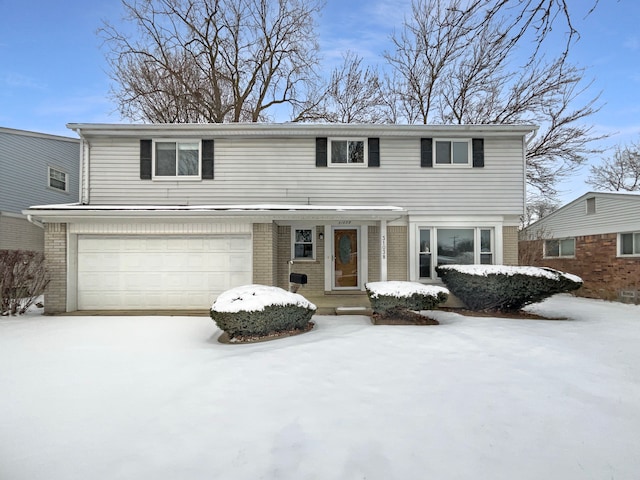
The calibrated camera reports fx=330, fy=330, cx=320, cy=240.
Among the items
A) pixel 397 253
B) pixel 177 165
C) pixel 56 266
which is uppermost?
pixel 177 165

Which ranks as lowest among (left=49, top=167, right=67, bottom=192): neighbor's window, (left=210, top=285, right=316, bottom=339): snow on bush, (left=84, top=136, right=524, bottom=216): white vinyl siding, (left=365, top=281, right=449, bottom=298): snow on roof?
(left=210, top=285, right=316, bottom=339): snow on bush

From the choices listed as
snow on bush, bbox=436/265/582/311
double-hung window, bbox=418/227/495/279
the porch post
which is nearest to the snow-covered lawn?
snow on bush, bbox=436/265/582/311

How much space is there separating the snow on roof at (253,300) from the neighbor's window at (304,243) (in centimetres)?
386

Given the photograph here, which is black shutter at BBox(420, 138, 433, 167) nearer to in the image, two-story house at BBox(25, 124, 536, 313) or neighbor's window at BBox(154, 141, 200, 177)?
two-story house at BBox(25, 124, 536, 313)

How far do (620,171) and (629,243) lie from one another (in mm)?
17124

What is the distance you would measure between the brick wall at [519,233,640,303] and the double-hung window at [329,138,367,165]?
30.1ft

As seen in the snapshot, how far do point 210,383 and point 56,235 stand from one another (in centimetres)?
737

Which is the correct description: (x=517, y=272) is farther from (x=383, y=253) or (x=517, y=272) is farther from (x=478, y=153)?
(x=478, y=153)

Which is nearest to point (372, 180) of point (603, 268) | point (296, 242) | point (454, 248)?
point (296, 242)

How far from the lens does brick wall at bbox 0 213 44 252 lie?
42.9 feet

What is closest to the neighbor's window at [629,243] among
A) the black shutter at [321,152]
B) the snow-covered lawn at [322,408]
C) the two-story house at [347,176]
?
the two-story house at [347,176]

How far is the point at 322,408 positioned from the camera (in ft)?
10.9

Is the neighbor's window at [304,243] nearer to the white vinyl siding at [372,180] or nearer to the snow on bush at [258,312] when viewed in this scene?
the white vinyl siding at [372,180]

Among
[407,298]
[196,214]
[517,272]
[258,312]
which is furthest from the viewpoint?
[196,214]
